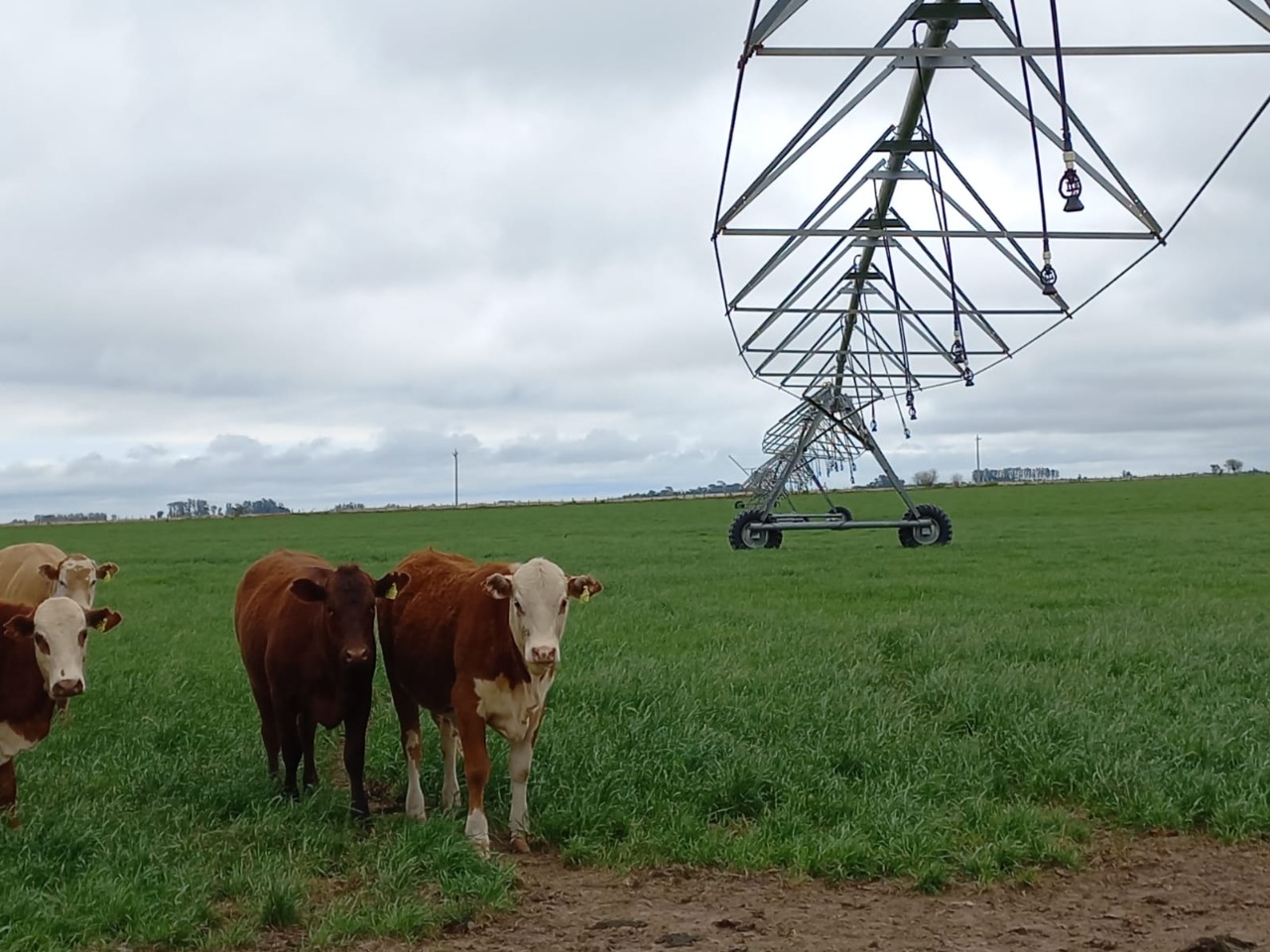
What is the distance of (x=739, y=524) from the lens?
29234 mm

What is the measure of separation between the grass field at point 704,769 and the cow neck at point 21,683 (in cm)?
59

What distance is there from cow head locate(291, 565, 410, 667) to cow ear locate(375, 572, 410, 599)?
0.13 m

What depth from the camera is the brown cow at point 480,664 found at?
6.24 metres

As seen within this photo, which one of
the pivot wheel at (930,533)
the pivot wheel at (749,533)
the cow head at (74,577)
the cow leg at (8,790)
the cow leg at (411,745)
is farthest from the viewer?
the pivot wheel at (749,533)

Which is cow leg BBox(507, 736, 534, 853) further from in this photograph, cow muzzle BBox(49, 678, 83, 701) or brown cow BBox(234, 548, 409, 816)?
cow muzzle BBox(49, 678, 83, 701)

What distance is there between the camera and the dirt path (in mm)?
5000

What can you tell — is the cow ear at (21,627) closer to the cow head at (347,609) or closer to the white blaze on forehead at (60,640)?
the white blaze on forehead at (60,640)

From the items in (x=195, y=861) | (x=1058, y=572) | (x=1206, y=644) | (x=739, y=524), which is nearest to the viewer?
(x=195, y=861)

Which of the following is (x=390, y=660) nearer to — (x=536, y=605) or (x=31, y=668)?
(x=536, y=605)

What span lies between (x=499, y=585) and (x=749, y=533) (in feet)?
76.5

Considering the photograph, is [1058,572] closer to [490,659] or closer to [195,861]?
[490,659]

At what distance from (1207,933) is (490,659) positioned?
373cm

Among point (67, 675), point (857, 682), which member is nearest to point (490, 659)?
point (67, 675)

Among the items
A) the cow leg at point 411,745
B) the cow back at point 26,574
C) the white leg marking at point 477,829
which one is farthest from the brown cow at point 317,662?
the cow back at point 26,574
